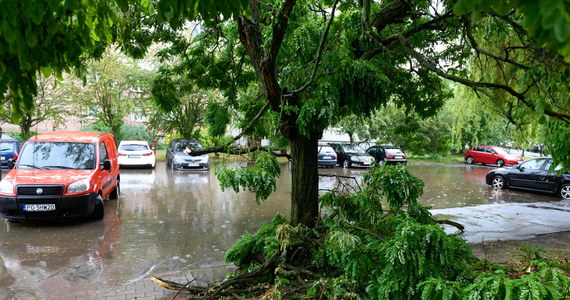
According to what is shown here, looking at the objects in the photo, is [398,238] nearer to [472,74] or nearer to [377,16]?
[377,16]

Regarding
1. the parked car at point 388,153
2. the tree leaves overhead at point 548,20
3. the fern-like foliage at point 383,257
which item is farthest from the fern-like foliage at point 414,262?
the parked car at point 388,153

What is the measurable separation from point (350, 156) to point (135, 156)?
12.4 meters

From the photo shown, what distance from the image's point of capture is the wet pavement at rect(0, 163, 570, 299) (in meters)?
5.44

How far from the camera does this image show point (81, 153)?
30.7ft

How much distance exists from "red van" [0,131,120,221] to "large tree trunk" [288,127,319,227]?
515 centimetres

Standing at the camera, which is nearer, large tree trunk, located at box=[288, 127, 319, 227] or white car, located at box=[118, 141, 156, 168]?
large tree trunk, located at box=[288, 127, 319, 227]

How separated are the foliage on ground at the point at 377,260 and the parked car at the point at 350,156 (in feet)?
60.6

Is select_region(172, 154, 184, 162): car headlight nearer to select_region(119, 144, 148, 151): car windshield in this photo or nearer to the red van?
select_region(119, 144, 148, 151): car windshield

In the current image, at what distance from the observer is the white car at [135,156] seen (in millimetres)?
19844

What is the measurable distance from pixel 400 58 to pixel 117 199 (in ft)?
29.6

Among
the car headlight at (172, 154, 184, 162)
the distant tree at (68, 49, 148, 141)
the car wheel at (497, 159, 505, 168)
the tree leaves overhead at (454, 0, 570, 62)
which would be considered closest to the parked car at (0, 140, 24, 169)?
the distant tree at (68, 49, 148, 141)

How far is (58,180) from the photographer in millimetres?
8156

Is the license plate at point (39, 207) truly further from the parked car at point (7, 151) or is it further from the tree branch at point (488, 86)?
the parked car at point (7, 151)

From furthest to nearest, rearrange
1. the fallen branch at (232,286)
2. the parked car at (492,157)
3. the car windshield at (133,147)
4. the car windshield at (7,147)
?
the parked car at (492,157) < the car windshield at (133,147) < the car windshield at (7,147) < the fallen branch at (232,286)
